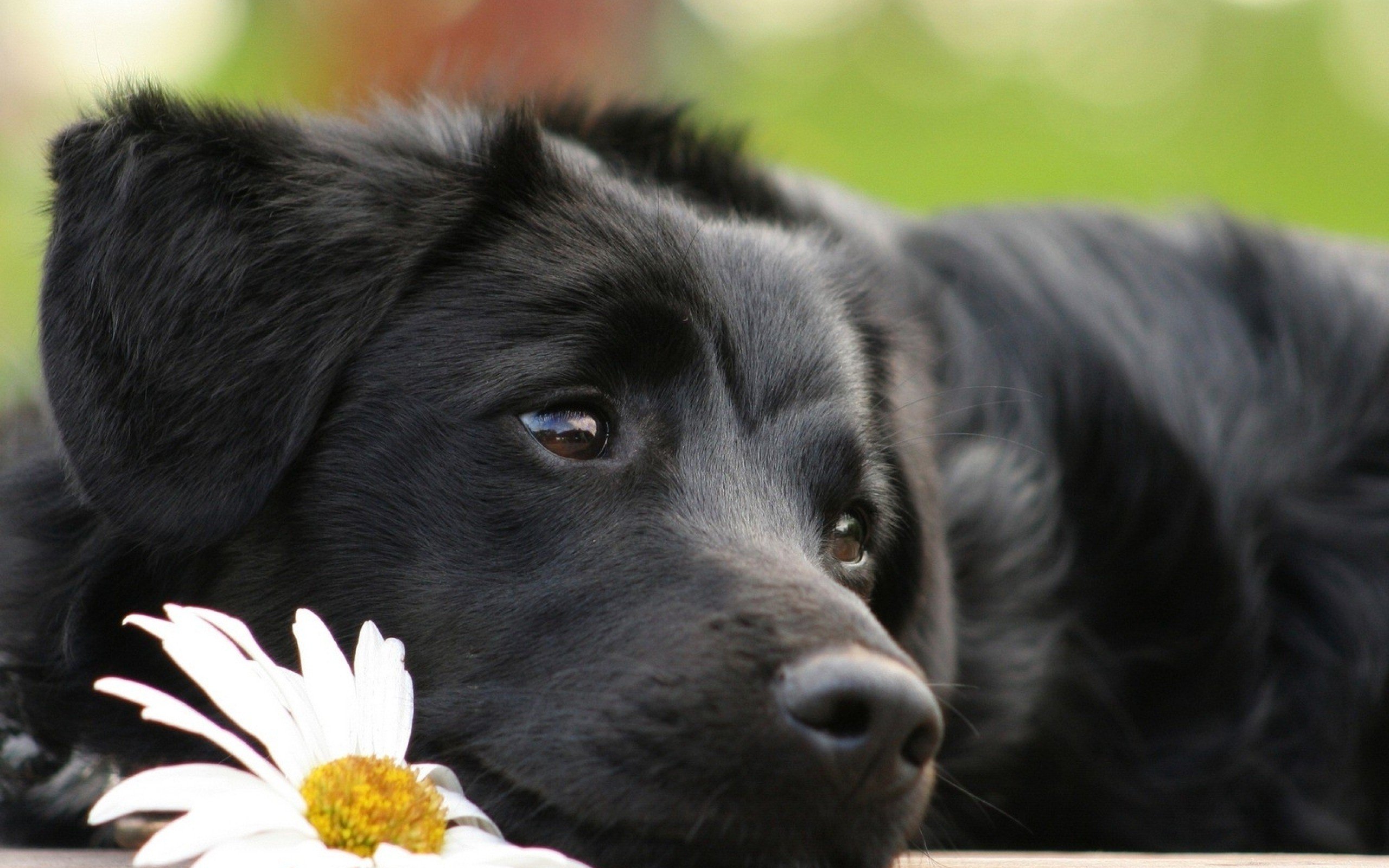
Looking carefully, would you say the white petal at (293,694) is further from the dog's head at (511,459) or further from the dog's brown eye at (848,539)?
the dog's brown eye at (848,539)

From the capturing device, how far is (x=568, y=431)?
7.21 feet

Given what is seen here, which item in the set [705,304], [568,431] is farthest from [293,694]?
[705,304]

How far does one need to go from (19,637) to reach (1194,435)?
293cm

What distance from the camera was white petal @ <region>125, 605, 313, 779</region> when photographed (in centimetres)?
163

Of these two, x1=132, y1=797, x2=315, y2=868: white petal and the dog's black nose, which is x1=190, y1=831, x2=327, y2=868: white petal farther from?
the dog's black nose

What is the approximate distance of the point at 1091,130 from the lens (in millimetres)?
15281

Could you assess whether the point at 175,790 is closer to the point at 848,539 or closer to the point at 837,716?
the point at 837,716

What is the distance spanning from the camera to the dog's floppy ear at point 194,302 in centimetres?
211

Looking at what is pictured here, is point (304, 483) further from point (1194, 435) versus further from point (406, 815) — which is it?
point (1194, 435)

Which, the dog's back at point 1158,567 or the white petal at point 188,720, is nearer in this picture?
the white petal at point 188,720

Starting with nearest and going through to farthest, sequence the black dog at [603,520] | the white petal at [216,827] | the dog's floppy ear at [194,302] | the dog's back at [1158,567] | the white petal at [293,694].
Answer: the white petal at [216,827] → the white petal at [293,694] → the black dog at [603,520] → the dog's floppy ear at [194,302] → the dog's back at [1158,567]

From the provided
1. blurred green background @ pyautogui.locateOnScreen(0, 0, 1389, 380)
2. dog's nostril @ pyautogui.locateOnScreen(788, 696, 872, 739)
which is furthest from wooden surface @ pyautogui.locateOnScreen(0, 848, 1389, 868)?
blurred green background @ pyautogui.locateOnScreen(0, 0, 1389, 380)

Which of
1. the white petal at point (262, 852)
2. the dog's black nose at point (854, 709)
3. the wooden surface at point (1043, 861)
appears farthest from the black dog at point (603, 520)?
the white petal at point (262, 852)

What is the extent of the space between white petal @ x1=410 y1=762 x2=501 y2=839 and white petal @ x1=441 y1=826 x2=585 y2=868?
39mm
